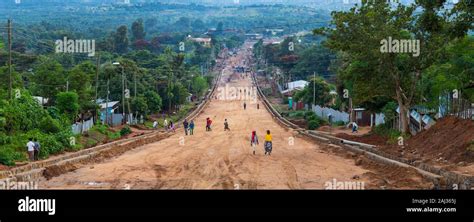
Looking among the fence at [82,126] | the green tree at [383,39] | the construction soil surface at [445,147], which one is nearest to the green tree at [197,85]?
the fence at [82,126]

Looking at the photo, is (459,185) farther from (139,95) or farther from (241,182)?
(139,95)

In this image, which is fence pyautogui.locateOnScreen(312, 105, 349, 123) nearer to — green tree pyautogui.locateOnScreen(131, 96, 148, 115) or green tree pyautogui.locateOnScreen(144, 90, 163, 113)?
green tree pyautogui.locateOnScreen(144, 90, 163, 113)

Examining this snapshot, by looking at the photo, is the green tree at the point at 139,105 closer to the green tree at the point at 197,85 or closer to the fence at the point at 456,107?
the fence at the point at 456,107

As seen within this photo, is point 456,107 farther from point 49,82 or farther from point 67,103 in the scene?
point 49,82

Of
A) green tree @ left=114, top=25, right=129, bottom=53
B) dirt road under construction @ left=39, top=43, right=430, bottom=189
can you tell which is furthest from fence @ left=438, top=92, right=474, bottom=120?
green tree @ left=114, top=25, right=129, bottom=53
